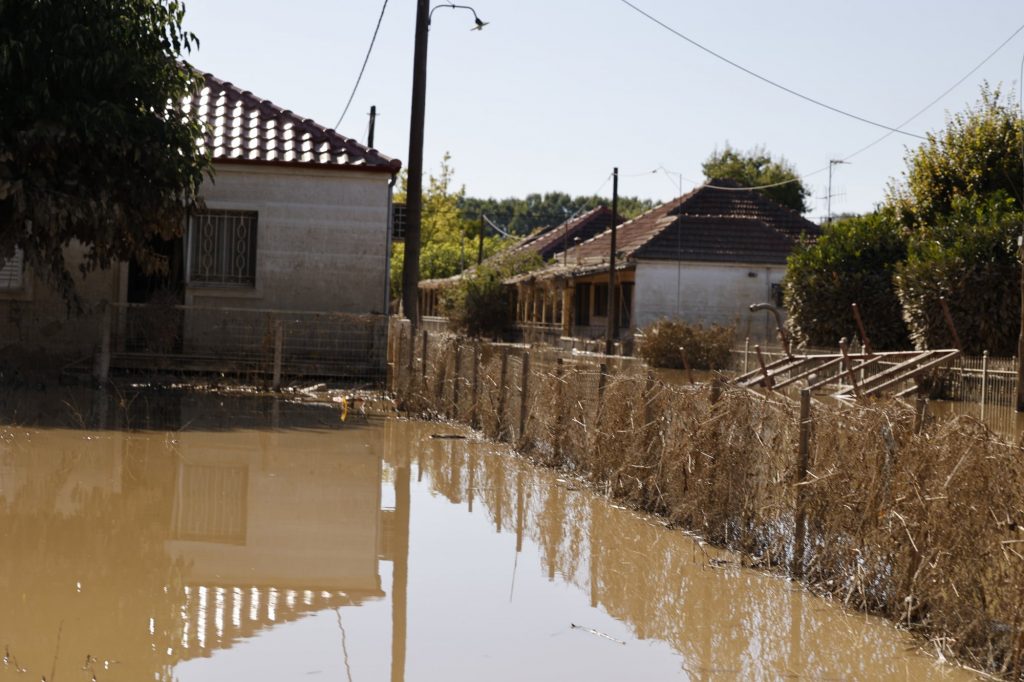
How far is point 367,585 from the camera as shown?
803 cm

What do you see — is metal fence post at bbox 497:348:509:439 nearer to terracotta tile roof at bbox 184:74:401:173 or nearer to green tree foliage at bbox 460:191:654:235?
terracotta tile roof at bbox 184:74:401:173

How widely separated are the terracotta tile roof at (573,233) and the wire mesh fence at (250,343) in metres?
42.6

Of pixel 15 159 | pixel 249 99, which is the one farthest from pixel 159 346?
pixel 249 99

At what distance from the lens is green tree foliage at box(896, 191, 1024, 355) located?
2675cm

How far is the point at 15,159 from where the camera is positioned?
16.3 meters

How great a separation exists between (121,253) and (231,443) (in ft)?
17.9

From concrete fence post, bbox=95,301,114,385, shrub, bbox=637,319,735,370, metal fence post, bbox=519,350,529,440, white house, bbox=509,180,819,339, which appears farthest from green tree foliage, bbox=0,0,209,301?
white house, bbox=509,180,819,339

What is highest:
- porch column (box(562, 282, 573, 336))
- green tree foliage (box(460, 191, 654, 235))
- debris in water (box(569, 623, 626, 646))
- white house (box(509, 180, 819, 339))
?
green tree foliage (box(460, 191, 654, 235))

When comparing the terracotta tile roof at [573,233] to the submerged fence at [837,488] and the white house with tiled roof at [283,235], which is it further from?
the submerged fence at [837,488]

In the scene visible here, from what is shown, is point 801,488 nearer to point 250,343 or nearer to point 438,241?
point 250,343

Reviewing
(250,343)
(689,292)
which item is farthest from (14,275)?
(689,292)

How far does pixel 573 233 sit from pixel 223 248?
45.2 meters

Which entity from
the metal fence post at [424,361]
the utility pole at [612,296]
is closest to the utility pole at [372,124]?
the utility pole at [612,296]

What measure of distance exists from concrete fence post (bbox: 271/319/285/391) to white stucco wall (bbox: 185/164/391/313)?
1685 millimetres
